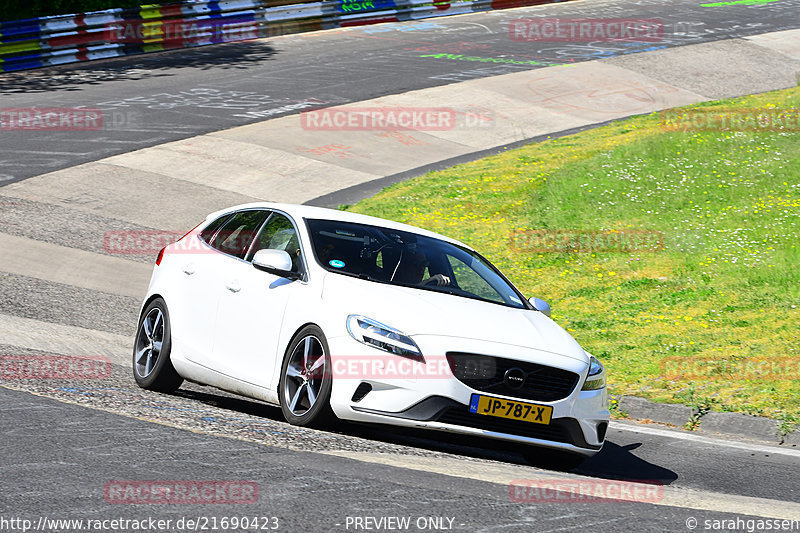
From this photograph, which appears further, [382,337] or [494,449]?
[494,449]

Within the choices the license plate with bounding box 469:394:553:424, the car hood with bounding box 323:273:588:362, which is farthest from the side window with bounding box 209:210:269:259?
the license plate with bounding box 469:394:553:424

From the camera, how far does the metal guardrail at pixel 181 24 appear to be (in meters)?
26.2

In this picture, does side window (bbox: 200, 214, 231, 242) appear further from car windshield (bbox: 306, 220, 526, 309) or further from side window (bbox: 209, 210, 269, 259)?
car windshield (bbox: 306, 220, 526, 309)

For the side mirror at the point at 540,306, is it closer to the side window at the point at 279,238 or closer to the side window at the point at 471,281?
the side window at the point at 471,281

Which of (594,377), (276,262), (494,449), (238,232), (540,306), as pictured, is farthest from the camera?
(238,232)

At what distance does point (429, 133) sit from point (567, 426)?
52.7 ft

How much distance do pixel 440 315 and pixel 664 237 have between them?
8.21 metres

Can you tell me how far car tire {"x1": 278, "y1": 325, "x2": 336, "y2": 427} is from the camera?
689 cm

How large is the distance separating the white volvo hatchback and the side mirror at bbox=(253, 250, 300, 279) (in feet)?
0.04

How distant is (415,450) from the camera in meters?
6.88

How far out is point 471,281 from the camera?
8.16 m

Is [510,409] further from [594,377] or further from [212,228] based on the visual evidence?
[212,228]

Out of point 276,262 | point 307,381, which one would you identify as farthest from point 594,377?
point 276,262

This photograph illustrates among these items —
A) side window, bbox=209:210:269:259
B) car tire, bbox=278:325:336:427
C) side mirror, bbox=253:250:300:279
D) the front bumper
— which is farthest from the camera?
side window, bbox=209:210:269:259
